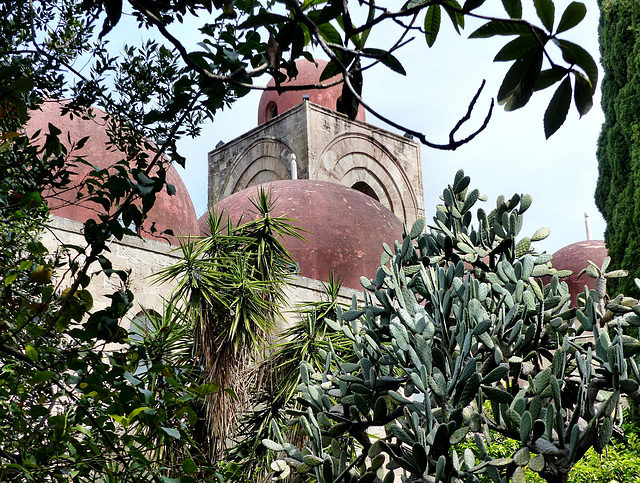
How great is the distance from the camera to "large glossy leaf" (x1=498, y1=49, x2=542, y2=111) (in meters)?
1.27

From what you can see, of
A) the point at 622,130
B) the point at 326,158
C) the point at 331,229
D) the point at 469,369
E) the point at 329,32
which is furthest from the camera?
the point at 326,158

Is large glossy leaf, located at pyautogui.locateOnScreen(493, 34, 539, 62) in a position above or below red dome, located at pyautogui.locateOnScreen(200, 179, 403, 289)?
below

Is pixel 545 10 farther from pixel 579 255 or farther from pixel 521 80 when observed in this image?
pixel 579 255

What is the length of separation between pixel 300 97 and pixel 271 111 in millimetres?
898

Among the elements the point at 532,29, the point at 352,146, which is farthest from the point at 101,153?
the point at 352,146

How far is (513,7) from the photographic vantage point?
4.20 ft

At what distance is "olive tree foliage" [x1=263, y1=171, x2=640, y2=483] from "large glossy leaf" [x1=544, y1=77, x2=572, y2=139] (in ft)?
3.68

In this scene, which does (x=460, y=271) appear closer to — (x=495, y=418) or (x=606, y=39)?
(x=495, y=418)

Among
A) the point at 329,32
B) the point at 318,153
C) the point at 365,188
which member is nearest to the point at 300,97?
the point at 318,153

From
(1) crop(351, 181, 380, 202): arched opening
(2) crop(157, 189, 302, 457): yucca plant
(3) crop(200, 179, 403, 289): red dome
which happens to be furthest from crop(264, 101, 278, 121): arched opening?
(2) crop(157, 189, 302, 457): yucca plant

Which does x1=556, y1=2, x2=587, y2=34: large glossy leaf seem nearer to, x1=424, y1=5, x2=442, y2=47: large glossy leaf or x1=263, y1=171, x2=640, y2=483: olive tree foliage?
x1=424, y1=5, x2=442, y2=47: large glossy leaf

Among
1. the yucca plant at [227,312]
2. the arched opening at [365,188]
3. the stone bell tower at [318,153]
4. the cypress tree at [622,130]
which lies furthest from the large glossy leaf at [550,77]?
the arched opening at [365,188]

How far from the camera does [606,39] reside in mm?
8094

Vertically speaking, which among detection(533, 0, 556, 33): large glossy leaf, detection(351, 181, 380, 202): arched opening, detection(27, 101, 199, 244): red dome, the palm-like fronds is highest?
detection(351, 181, 380, 202): arched opening
